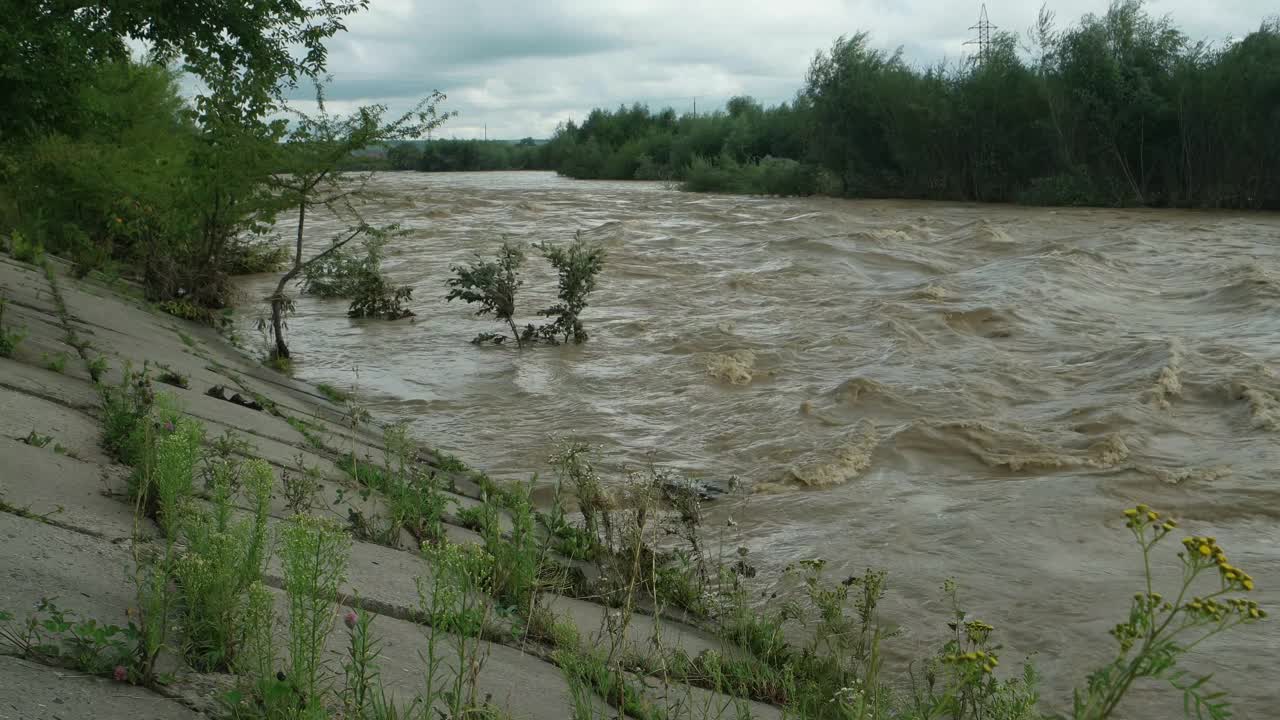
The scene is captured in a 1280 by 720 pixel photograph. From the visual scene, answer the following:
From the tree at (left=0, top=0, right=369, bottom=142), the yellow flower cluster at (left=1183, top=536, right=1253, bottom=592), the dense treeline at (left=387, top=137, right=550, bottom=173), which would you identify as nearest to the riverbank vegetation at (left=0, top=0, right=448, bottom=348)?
the tree at (left=0, top=0, right=369, bottom=142)

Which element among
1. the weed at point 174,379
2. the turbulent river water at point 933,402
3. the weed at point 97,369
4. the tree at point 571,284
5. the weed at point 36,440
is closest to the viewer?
the weed at point 36,440

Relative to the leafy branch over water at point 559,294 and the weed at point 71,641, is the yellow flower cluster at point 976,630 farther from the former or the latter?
the leafy branch over water at point 559,294

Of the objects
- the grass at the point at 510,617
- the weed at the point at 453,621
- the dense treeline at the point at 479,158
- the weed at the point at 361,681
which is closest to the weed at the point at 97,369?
the grass at the point at 510,617

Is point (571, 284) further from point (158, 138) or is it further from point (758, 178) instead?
point (758, 178)

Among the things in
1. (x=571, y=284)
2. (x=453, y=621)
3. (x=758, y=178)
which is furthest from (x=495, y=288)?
(x=758, y=178)

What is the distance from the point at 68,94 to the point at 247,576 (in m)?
5.19

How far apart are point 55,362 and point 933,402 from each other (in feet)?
19.5

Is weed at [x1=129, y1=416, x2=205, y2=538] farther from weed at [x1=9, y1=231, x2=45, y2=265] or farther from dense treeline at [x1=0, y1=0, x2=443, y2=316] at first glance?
weed at [x1=9, y1=231, x2=45, y2=265]

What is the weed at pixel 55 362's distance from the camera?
210 inches

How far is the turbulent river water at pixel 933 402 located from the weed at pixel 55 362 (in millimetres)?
2468

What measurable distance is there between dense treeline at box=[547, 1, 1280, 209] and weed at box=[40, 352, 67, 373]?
24.4 metres

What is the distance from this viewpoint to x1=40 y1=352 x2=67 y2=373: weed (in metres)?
5.32

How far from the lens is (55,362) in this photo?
211 inches

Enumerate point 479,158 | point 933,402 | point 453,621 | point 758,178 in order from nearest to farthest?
point 453,621 < point 933,402 < point 758,178 < point 479,158
